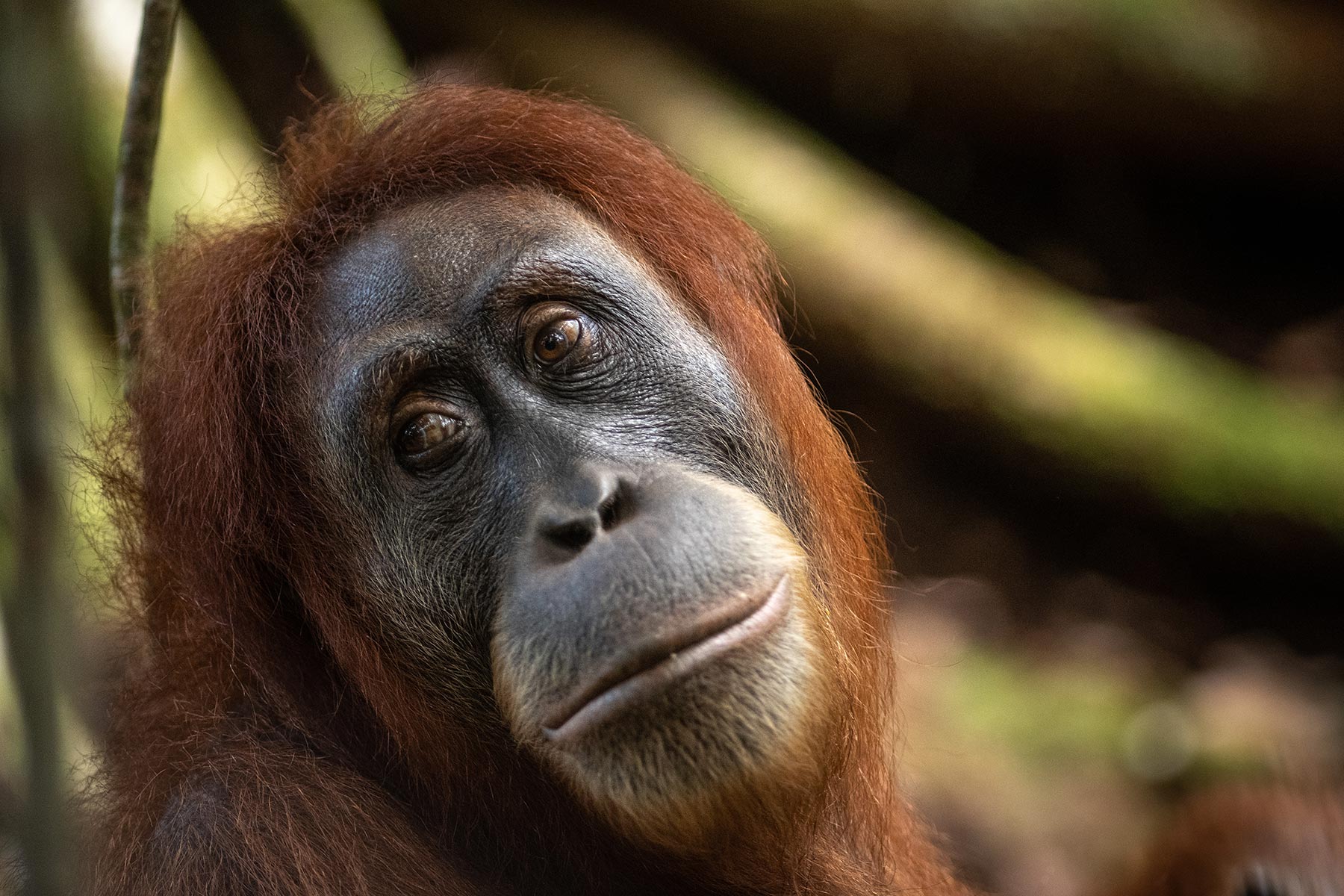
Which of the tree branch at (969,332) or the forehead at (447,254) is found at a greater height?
the forehead at (447,254)

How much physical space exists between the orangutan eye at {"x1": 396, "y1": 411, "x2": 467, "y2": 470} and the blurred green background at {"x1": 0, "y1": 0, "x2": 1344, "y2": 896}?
2.33 m

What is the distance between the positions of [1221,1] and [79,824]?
217 inches

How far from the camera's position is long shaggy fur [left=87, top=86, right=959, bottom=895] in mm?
1801

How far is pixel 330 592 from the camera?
1.93 metres

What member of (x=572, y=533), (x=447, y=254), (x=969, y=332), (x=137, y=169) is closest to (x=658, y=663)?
(x=572, y=533)

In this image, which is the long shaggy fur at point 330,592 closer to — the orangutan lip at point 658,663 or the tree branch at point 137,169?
the tree branch at point 137,169

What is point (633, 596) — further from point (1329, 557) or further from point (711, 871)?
point (1329, 557)

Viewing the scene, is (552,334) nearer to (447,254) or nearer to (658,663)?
(447,254)

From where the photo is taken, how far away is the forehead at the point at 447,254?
1959 millimetres

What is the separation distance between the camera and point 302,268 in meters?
2.08

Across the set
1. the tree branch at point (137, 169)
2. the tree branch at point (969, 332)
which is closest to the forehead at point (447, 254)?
the tree branch at point (137, 169)

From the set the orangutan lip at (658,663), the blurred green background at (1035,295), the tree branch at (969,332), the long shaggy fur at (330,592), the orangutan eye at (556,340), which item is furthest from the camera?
the tree branch at (969,332)

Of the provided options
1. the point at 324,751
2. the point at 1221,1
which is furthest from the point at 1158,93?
the point at 324,751

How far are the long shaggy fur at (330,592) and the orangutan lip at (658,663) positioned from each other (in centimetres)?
28
